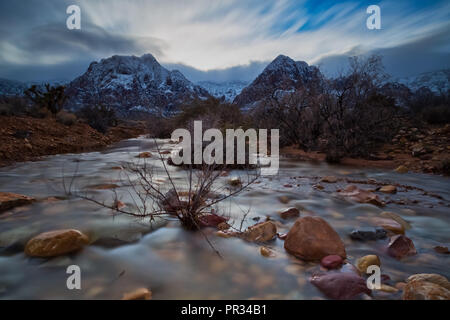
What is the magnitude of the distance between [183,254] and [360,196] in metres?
3.57

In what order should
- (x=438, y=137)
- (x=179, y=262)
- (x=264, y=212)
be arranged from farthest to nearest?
(x=438, y=137)
(x=264, y=212)
(x=179, y=262)

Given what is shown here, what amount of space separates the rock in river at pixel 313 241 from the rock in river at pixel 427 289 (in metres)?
0.58

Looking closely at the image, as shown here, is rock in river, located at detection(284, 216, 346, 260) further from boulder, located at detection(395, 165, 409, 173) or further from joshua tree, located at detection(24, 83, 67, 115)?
joshua tree, located at detection(24, 83, 67, 115)

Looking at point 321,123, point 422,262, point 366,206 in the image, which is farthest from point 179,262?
point 321,123

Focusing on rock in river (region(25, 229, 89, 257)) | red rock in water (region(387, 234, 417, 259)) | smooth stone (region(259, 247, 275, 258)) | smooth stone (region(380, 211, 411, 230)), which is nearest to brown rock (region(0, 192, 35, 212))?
rock in river (region(25, 229, 89, 257))

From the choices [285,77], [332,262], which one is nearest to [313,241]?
[332,262]

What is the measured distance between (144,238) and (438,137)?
1331 centimetres

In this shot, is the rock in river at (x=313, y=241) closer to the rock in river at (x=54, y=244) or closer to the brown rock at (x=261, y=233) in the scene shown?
the brown rock at (x=261, y=233)

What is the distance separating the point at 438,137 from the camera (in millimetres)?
10516

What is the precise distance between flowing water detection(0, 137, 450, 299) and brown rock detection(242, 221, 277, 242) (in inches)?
4.4

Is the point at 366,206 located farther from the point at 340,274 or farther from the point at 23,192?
the point at 23,192

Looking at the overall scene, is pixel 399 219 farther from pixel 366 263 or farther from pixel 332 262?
pixel 332 262

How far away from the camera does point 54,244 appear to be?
232 centimetres

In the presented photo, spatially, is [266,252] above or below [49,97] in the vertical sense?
below
